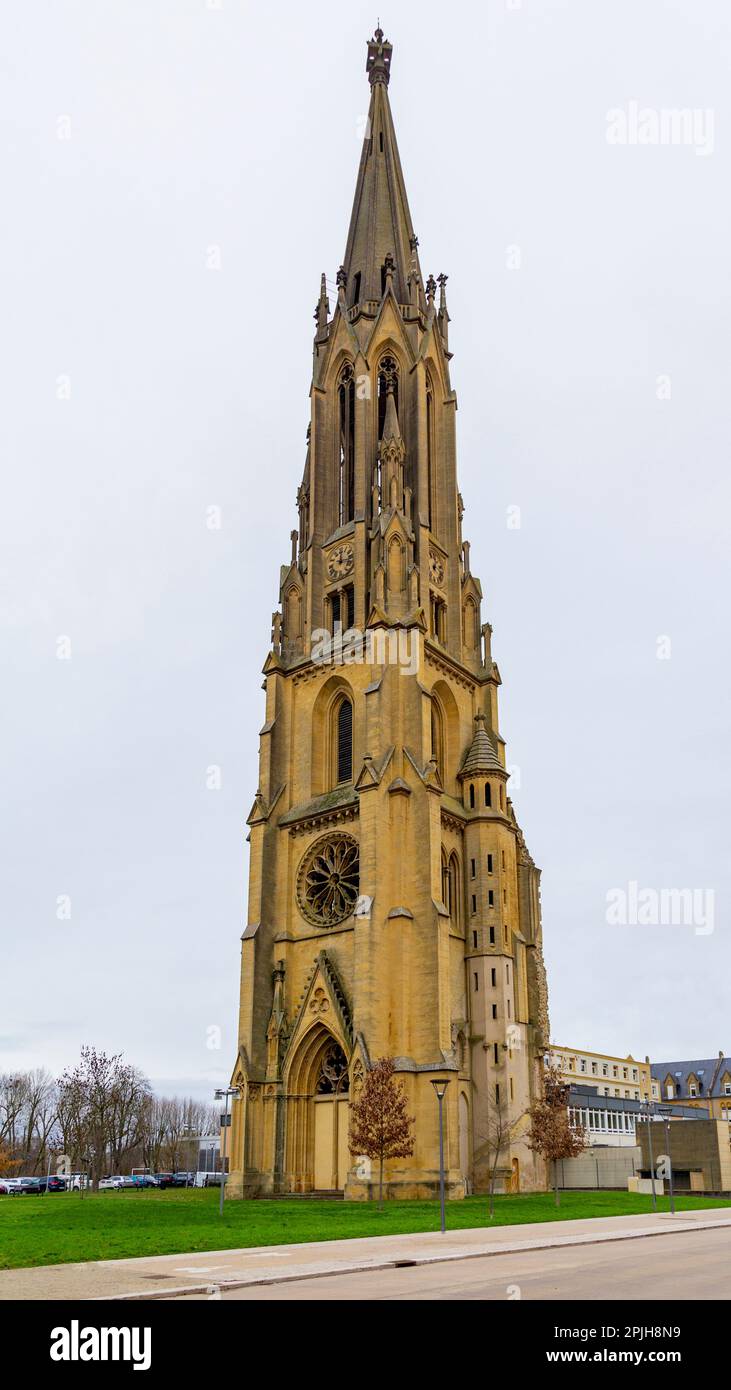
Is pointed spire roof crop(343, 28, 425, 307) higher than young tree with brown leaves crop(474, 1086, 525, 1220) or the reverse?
higher

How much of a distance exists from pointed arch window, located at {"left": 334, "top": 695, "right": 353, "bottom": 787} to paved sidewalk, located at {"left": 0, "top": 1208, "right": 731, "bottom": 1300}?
98.0ft

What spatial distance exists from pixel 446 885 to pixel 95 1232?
3072 centimetres

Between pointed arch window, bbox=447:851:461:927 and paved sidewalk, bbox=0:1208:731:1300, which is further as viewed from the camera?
pointed arch window, bbox=447:851:461:927

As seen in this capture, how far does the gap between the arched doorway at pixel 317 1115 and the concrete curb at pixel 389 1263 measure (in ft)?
74.2

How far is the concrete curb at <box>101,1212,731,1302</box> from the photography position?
1588 centimetres

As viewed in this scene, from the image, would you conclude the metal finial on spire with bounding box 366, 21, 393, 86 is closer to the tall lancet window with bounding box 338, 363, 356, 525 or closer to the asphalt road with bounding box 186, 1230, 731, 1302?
the tall lancet window with bounding box 338, 363, 356, 525

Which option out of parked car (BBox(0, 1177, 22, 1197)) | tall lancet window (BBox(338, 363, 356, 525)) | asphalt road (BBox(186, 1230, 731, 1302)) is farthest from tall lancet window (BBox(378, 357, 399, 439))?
asphalt road (BBox(186, 1230, 731, 1302))

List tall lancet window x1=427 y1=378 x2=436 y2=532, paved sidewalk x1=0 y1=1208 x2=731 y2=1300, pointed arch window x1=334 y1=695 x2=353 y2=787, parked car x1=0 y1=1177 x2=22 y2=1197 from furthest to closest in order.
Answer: parked car x1=0 y1=1177 x2=22 y2=1197 → tall lancet window x1=427 y1=378 x2=436 y2=532 → pointed arch window x1=334 y1=695 x2=353 y2=787 → paved sidewalk x1=0 y1=1208 x2=731 y2=1300

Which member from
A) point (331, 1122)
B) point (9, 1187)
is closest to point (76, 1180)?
point (9, 1187)

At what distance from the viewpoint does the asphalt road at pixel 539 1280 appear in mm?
15406

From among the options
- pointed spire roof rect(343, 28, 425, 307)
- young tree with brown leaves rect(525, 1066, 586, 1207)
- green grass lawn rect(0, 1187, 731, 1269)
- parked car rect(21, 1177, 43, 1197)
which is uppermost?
pointed spire roof rect(343, 28, 425, 307)

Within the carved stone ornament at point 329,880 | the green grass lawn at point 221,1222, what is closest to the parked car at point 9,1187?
the green grass lawn at point 221,1222

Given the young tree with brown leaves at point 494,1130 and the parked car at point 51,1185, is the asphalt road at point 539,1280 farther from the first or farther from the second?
the parked car at point 51,1185
